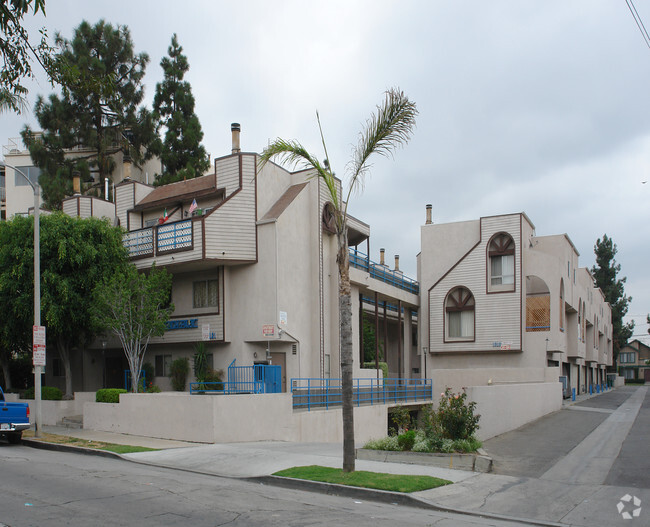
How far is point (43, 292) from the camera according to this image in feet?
81.2

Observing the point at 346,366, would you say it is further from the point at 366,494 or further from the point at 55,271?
the point at 55,271

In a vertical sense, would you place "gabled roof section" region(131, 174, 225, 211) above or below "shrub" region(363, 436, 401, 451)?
above

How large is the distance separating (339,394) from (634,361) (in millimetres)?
110608

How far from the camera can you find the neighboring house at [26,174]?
4653 cm

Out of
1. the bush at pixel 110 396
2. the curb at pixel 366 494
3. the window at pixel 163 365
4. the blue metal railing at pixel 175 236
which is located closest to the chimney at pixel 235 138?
the blue metal railing at pixel 175 236

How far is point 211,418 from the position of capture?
1866cm

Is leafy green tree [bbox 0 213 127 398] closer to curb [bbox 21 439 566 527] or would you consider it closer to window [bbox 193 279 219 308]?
window [bbox 193 279 219 308]

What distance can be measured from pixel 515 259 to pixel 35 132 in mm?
37552

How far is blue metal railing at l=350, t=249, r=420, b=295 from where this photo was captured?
3288cm

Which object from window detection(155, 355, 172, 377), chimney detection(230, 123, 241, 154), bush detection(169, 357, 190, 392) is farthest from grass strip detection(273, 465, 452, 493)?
chimney detection(230, 123, 241, 154)

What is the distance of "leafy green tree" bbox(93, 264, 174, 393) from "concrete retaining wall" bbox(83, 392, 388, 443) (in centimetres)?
232

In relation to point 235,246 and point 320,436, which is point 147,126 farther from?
point 320,436

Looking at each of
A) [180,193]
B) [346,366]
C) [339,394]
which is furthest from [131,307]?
[346,366]

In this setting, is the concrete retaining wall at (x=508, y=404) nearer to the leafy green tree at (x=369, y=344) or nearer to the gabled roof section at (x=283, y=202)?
the gabled roof section at (x=283, y=202)
